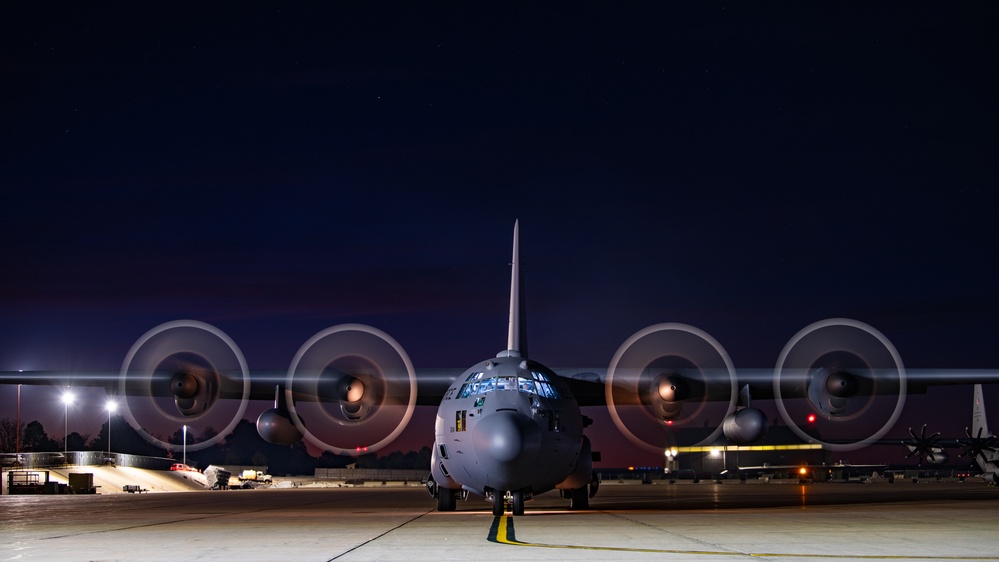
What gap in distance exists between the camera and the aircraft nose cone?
19.5 m

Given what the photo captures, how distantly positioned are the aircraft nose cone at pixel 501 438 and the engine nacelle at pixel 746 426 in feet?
31.0

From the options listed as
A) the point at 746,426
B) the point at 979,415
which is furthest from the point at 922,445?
the point at 746,426

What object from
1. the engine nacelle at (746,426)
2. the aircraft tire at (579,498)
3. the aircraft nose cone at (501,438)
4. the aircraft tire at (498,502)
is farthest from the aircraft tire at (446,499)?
the engine nacelle at (746,426)

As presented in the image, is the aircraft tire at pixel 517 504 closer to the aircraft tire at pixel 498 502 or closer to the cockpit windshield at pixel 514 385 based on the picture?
the aircraft tire at pixel 498 502

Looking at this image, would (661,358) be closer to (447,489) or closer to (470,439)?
(447,489)

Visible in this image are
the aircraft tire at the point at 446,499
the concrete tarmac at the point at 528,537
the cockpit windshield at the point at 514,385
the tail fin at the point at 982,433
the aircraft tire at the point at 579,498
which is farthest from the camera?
the tail fin at the point at 982,433

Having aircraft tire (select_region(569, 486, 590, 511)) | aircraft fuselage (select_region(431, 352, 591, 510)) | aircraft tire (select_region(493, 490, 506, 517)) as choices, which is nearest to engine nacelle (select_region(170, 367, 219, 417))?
aircraft fuselage (select_region(431, 352, 591, 510))

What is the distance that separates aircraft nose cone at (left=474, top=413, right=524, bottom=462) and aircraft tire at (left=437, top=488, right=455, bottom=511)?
5161mm

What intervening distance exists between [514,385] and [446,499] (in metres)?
5.37

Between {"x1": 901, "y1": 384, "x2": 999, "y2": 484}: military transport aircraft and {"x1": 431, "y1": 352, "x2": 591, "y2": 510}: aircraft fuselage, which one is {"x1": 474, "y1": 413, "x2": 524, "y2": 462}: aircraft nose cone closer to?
{"x1": 431, "y1": 352, "x2": 591, "y2": 510}: aircraft fuselage

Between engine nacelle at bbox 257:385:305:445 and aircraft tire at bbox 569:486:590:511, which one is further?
engine nacelle at bbox 257:385:305:445

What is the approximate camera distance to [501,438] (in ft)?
64.1

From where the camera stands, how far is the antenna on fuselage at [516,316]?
1002 inches

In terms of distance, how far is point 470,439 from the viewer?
67.8ft
